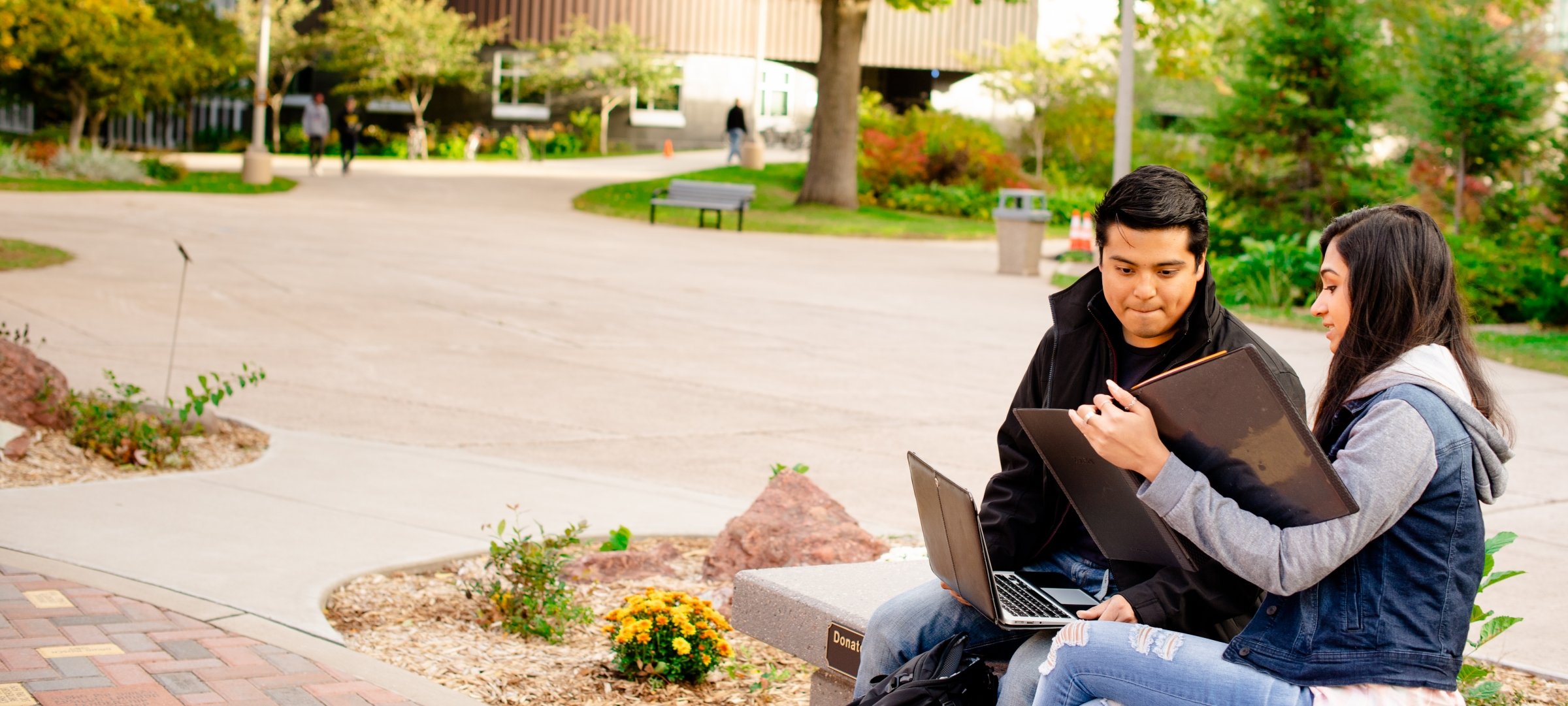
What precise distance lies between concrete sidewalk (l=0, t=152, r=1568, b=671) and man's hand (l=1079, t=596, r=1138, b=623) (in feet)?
2.85

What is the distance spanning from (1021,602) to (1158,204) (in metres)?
0.85

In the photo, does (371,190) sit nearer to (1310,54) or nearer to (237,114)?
(1310,54)

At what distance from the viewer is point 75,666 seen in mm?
3852

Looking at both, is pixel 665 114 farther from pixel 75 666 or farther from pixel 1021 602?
pixel 1021 602

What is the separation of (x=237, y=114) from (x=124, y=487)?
49772 mm

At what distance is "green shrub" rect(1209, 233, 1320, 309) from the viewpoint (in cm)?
1661

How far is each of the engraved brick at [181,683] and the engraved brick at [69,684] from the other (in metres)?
0.12

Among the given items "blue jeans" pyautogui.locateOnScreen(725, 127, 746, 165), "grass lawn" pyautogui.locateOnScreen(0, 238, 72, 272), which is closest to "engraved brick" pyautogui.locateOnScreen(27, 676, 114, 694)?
"grass lawn" pyautogui.locateOnScreen(0, 238, 72, 272)

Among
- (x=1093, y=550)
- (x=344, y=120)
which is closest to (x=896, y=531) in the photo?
(x=1093, y=550)

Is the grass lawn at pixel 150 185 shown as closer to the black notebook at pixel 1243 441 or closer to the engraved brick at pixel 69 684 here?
the engraved brick at pixel 69 684

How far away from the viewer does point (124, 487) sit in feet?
19.7

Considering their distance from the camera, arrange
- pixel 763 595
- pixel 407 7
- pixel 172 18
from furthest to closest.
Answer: pixel 407 7, pixel 172 18, pixel 763 595

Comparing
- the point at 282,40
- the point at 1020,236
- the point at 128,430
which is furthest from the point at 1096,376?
Result: the point at 282,40

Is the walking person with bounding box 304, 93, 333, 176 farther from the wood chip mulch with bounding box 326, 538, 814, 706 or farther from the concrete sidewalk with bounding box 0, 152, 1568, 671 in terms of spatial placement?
the wood chip mulch with bounding box 326, 538, 814, 706
